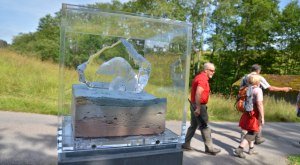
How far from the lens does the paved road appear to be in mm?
5191

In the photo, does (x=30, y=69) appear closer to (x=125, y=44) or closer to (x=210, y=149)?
(x=210, y=149)

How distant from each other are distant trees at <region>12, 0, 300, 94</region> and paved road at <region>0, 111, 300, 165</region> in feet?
74.2

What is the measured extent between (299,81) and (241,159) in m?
20.8

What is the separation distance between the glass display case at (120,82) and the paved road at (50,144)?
0.37m

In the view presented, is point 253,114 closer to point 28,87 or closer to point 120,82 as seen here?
point 120,82

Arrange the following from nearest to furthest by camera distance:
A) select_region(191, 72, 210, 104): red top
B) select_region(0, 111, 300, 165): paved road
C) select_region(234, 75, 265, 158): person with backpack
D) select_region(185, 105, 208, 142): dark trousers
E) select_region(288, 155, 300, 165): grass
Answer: select_region(0, 111, 300, 165): paved road < select_region(191, 72, 210, 104): red top < select_region(185, 105, 208, 142): dark trousers < select_region(234, 75, 265, 158): person with backpack < select_region(288, 155, 300, 165): grass

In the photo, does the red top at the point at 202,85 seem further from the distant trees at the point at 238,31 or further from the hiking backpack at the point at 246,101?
the distant trees at the point at 238,31

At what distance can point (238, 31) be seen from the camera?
34.3 metres

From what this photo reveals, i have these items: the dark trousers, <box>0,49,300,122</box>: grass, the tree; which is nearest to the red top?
the dark trousers

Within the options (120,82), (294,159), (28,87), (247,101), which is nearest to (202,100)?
(247,101)

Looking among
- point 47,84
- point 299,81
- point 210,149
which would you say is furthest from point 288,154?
point 299,81

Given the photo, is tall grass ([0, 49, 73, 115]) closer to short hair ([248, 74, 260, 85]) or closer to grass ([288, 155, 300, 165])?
short hair ([248, 74, 260, 85])

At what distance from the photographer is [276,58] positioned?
35.5 metres

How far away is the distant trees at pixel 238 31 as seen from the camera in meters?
32.3
